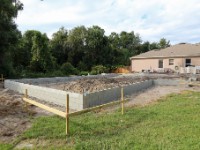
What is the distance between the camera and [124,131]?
19.5 feet

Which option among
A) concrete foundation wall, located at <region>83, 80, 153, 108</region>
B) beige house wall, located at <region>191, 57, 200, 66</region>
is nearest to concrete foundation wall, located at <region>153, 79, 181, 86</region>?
concrete foundation wall, located at <region>83, 80, 153, 108</region>

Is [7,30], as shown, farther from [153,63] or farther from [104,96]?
[153,63]

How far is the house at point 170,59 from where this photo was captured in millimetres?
24592

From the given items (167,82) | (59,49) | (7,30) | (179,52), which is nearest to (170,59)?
(179,52)

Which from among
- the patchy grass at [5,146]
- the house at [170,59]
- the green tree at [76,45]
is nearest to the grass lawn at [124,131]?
the patchy grass at [5,146]

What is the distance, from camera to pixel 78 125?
6473 mm

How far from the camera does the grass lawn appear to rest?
507cm

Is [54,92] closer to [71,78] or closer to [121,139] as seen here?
[121,139]

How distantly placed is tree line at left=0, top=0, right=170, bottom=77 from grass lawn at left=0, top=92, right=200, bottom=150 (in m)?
14.5

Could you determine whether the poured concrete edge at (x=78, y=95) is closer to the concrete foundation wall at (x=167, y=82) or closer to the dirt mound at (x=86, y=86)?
the dirt mound at (x=86, y=86)

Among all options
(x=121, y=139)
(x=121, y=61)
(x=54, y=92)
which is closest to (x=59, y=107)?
(x=54, y=92)

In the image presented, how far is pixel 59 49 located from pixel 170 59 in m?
15.6

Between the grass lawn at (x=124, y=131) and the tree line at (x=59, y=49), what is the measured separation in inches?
572

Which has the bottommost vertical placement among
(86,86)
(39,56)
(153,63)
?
(86,86)
